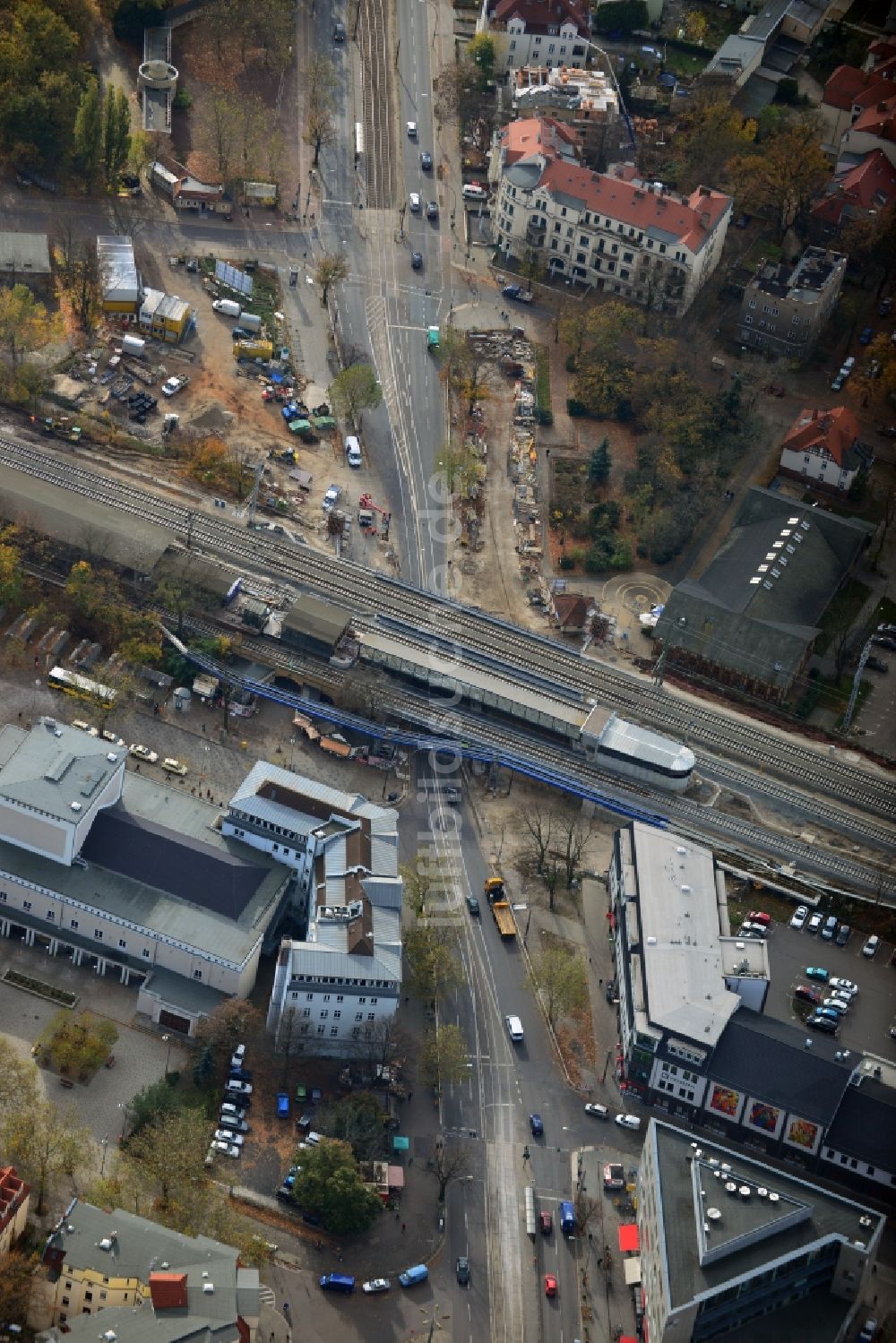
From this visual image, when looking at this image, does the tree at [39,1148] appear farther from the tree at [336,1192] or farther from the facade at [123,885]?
the tree at [336,1192]

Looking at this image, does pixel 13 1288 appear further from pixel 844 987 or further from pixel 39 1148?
pixel 844 987

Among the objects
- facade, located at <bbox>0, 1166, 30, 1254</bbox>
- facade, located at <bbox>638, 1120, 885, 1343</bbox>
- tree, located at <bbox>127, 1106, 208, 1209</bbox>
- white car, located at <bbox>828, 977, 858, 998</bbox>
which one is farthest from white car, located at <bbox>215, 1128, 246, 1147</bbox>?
white car, located at <bbox>828, 977, 858, 998</bbox>

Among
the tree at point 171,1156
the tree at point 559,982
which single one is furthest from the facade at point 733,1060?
the tree at point 171,1156

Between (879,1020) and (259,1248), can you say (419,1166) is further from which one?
(879,1020)

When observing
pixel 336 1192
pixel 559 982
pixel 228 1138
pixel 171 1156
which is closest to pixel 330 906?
pixel 559 982

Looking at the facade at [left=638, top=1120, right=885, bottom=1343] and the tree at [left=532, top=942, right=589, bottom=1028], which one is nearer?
the facade at [left=638, top=1120, right=885, bottom=1343]

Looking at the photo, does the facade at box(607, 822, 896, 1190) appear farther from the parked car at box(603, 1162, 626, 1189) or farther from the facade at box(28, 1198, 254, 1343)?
the facade at box(28, 1198, 254, 1343)

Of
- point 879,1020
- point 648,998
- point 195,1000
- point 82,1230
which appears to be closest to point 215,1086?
point 195,1000
